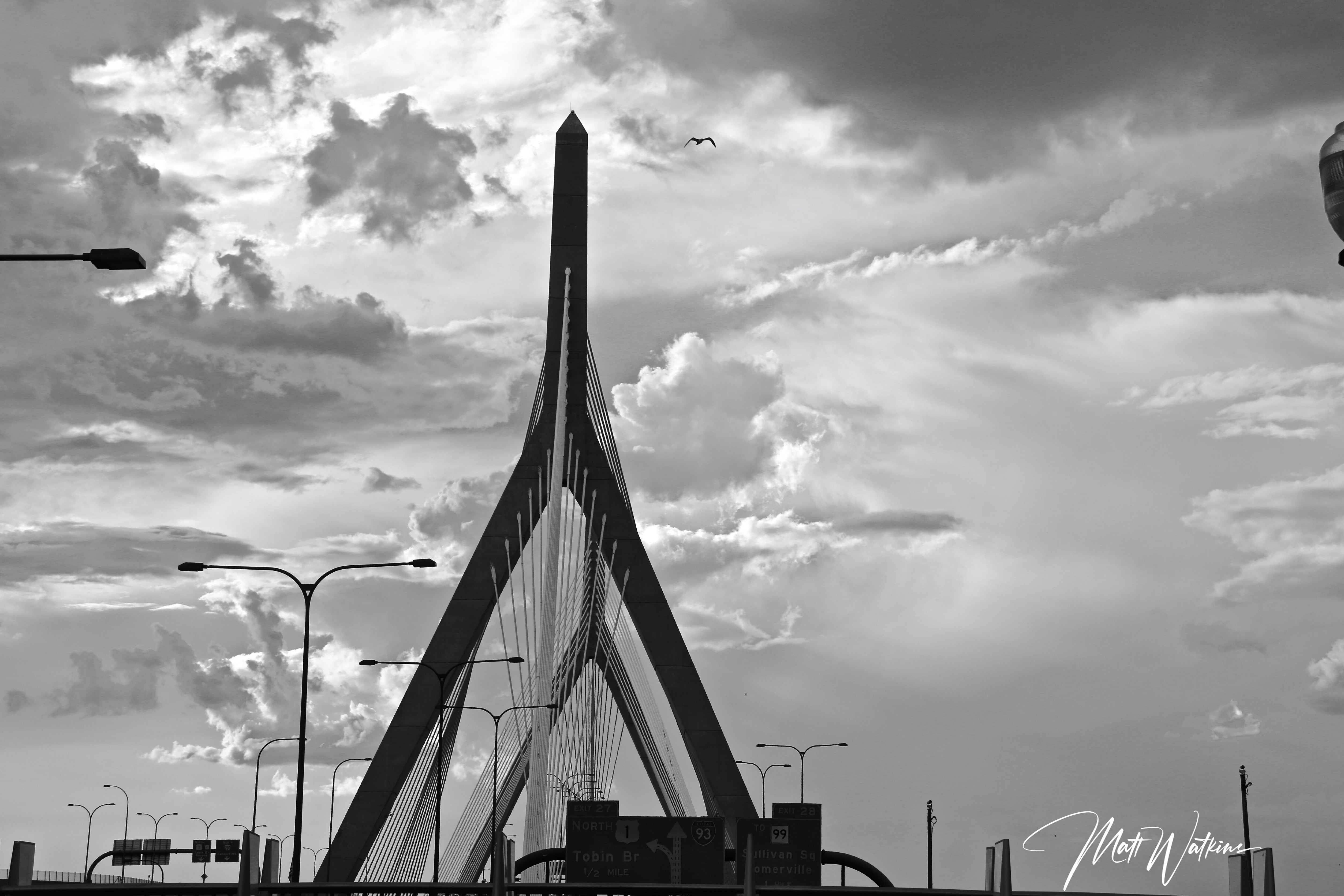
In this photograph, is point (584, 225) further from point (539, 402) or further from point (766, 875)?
point (766, 875)

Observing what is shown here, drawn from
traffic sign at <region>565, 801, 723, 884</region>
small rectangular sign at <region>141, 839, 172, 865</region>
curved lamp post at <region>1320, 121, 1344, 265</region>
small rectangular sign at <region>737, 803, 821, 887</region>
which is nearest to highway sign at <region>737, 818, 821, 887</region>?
small rectangular sign at <region>737, 803, 821, 887</region>

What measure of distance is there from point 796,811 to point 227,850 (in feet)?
135

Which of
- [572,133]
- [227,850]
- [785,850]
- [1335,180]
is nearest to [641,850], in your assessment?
[785,850]

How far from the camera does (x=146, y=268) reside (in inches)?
781

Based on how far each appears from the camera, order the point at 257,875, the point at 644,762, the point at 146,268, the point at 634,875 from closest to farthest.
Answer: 1. the point at 257,875
2. the point at 146,268
3. the point at 634,875
4. the point at 644,762

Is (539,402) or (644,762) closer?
(539,402)

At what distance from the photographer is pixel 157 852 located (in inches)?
2373

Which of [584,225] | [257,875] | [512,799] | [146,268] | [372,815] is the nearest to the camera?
[257,875]

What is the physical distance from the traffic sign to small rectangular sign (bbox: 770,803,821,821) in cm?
868

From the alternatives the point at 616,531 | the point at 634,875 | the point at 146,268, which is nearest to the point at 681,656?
the point at 616,531

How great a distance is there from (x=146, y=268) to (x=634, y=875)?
1256 cm

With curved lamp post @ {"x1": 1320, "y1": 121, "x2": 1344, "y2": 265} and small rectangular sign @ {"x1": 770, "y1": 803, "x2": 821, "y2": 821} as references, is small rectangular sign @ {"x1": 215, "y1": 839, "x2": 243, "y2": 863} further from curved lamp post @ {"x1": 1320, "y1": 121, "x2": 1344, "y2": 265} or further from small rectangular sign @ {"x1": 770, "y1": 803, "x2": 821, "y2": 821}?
curved lamp post @ {"x1": 1320, "y1": 121, "x2": 1344, "y2": 265}

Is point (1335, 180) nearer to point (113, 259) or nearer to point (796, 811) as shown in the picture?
point (113, 259)

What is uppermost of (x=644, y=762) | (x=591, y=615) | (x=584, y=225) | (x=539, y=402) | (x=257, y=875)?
(x=584, y=225)
